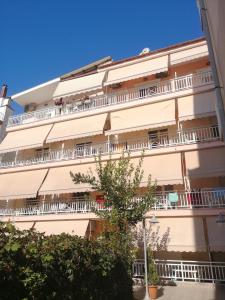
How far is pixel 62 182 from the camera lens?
70.9 ft

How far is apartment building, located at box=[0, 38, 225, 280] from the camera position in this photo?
57.0ft

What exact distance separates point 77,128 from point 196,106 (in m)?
9.19

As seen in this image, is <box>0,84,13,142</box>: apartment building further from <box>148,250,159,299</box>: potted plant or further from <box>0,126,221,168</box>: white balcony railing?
<box>148,250,159,299</box>: potted plant

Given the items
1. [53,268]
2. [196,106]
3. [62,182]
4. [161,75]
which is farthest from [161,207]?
[53,268]

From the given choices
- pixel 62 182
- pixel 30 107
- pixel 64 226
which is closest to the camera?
pixel 64 226

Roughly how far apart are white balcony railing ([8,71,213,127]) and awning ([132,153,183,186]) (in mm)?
5089

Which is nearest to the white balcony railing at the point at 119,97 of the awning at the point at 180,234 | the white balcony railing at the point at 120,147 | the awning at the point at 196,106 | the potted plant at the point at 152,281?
the awning at the point at 196,106

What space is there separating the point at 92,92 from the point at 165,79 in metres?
6.64

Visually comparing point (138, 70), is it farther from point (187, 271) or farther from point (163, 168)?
point (187, 271)

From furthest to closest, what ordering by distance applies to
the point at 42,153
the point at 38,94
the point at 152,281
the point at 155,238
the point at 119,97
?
the point at 38,94 < the point at 42,153 < the point at 119,97 < the point at 155,238 < the point at 152,281

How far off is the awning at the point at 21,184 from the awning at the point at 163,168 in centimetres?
790

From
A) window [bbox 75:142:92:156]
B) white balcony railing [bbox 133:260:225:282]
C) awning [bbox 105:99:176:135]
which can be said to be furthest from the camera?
window [bbox 75:142:92:156]

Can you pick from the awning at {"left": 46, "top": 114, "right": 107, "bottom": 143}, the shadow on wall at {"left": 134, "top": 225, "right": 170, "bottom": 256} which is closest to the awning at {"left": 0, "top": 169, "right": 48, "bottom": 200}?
the awning at {"left": 46, "top": 114, "right": 107, "bottom": 143}

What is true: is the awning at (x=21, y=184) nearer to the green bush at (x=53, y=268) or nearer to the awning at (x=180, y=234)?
the awning at (x=180, y=234)
